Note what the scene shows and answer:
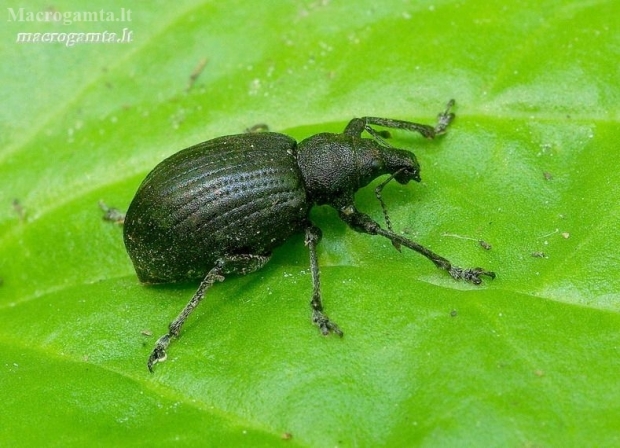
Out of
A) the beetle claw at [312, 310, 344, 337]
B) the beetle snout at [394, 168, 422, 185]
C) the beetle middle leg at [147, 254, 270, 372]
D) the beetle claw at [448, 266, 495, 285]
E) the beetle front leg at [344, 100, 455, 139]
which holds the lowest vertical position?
the beetle middle leg at [147, 254, 270, 372]

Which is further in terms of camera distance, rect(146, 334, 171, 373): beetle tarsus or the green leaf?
rect(146, 334, 171, 373): beetle tarsus

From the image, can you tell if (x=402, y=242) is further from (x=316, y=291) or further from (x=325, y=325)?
(x=325, y=325)

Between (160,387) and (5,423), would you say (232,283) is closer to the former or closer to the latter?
(160,387)

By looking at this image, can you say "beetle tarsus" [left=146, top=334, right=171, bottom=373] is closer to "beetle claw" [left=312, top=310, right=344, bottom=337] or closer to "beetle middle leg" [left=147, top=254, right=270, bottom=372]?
"beetle middle leg" [left=147, top=254, right=270, bottom=372]

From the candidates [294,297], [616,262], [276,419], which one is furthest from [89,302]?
[616,262]

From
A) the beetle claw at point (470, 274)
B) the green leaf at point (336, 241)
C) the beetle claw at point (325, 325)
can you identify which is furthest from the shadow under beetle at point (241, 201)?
the beetle claw at point (325, 325)

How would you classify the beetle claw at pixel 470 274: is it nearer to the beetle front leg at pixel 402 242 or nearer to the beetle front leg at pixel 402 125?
the beetle front leg at pixel 402 242

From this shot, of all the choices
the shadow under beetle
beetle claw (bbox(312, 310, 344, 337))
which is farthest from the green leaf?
the shadow under beetle
